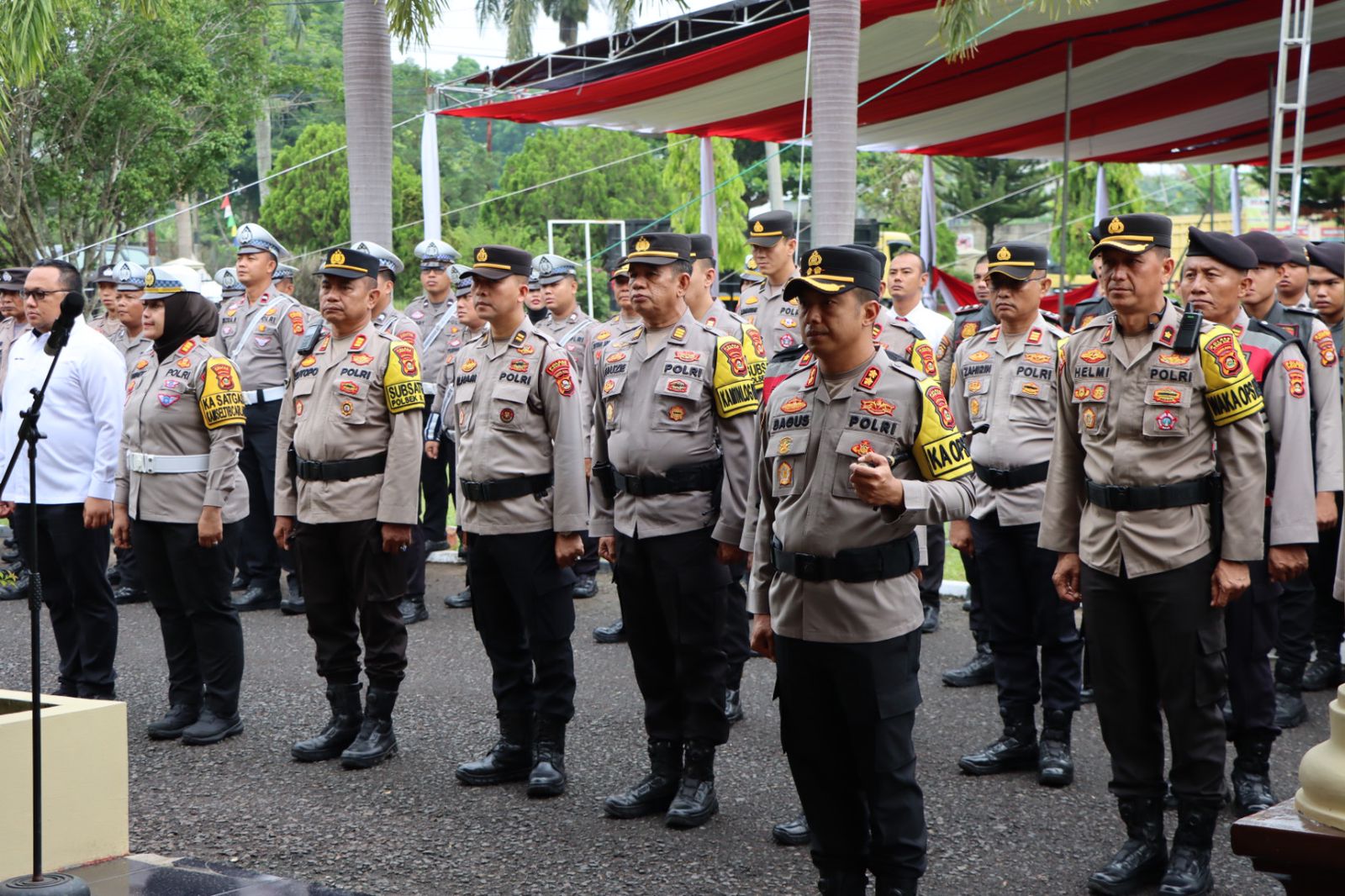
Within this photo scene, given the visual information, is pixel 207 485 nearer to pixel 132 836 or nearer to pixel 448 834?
pixel 132 836

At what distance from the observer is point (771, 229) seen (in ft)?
24.6

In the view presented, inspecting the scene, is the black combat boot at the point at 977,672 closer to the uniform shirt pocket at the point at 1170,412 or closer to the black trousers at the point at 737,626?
the black trousers at the point at 737,626

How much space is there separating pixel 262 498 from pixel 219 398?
3.37m

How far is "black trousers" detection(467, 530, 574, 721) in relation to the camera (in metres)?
5.44

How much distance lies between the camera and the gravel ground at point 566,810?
4.52m

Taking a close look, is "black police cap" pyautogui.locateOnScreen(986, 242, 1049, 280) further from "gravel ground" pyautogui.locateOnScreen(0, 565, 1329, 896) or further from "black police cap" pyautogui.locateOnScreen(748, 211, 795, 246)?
"gravel ground" pyautogui.locateOnScreen(0, 565, 1329, 896)

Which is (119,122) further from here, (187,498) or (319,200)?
(319,200)

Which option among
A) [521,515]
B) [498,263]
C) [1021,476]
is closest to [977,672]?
[1021,476]

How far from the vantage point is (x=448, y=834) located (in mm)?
4953

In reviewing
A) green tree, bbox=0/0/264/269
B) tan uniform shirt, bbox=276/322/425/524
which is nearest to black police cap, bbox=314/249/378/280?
tan uniform shirt, bbox=276/322/425/524

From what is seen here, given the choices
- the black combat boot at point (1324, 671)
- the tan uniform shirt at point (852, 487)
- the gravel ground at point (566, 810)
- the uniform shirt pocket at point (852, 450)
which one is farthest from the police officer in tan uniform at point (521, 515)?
the black combat boot at point (1324, 671)

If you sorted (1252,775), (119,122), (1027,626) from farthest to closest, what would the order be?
(119,122)
(1027,626)
(1252,775)

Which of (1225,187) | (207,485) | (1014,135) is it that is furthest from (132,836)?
(1225,187)

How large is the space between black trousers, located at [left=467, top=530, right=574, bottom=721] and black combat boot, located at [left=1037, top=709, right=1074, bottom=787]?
1.89m
